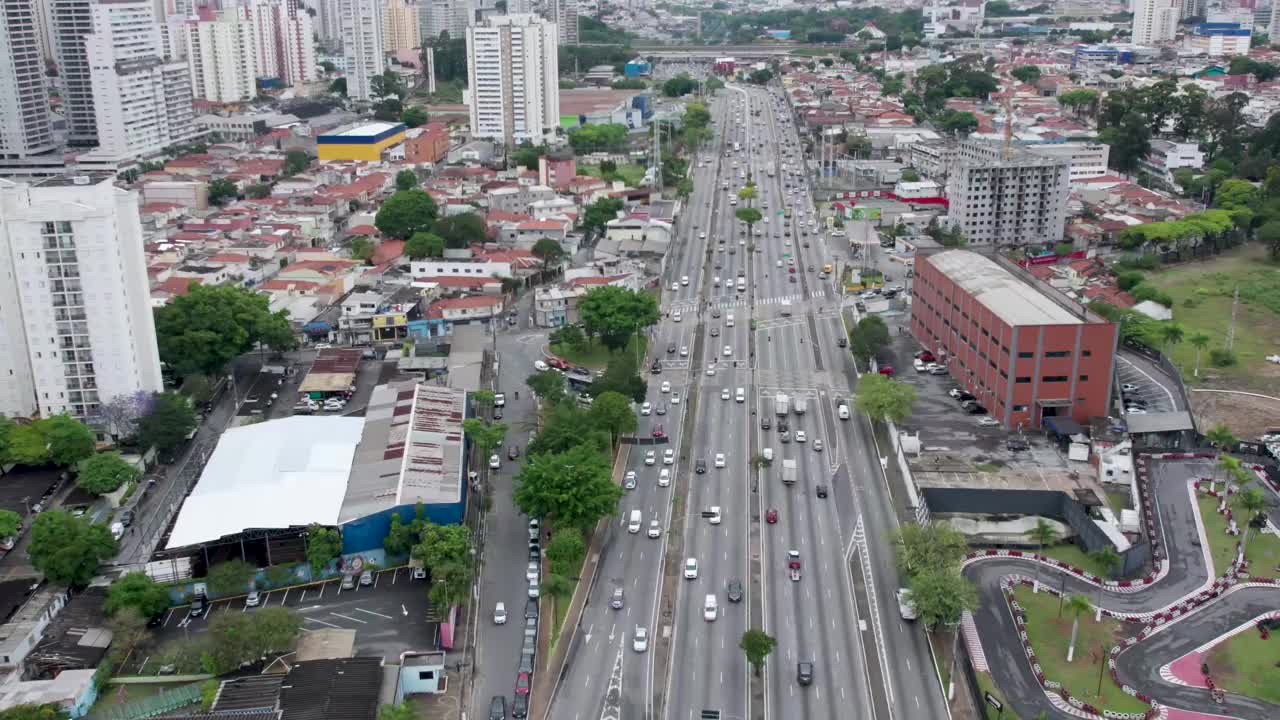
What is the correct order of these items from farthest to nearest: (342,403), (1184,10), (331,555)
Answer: (1184,10) < (342,403) < (331,555)

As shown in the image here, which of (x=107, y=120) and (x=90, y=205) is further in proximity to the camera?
(x=107, y=120)

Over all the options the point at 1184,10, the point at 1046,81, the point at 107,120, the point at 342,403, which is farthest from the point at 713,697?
the point at 1184,10

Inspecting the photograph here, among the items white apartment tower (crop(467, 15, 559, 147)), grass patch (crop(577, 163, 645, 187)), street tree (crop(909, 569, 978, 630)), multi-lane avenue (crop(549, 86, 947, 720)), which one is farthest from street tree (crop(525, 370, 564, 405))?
white apartment tower (crop(467, 15, 559, 147))

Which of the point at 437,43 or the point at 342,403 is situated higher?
the point at 437,43

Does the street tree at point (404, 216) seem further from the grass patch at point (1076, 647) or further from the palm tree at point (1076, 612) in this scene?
the palm tree at point (1076, 612)

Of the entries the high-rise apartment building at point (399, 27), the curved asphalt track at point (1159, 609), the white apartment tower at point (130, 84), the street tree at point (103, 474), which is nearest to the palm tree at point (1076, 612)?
the curved asphalt track at point (1159, 609)

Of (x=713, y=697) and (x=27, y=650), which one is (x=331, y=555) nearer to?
(x=27, y=650)
